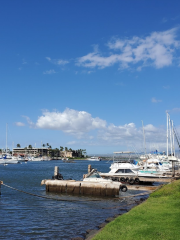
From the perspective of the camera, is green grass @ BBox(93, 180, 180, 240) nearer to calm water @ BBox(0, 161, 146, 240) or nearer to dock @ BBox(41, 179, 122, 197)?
calm water @ BBox(0, 161, 146, 240)

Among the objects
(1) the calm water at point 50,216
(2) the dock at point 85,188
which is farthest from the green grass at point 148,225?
(2) the dock at point 85,188

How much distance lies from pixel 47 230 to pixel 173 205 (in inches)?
336

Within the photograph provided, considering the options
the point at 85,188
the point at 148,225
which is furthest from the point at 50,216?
the point at 148,225

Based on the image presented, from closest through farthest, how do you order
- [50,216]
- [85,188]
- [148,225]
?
[148,225] → [50,216] → [85,188]

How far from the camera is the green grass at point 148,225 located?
38.0 ft

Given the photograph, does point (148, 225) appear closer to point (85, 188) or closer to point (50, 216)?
point (50, 216)

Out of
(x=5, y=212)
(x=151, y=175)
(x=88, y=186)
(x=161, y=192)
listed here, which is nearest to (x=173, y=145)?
(x=151, y=175)

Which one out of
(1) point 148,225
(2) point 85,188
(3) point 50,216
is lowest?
(3) point 50,216

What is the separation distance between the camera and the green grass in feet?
38.0

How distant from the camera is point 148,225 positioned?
13133mm

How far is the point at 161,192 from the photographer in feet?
77.9

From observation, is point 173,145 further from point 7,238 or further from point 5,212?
point 7,238

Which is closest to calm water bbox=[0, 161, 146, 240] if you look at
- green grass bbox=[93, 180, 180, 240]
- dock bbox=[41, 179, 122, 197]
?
dock bbox=[41, 179, 122, 197]

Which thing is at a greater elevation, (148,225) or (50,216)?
(148,225)
